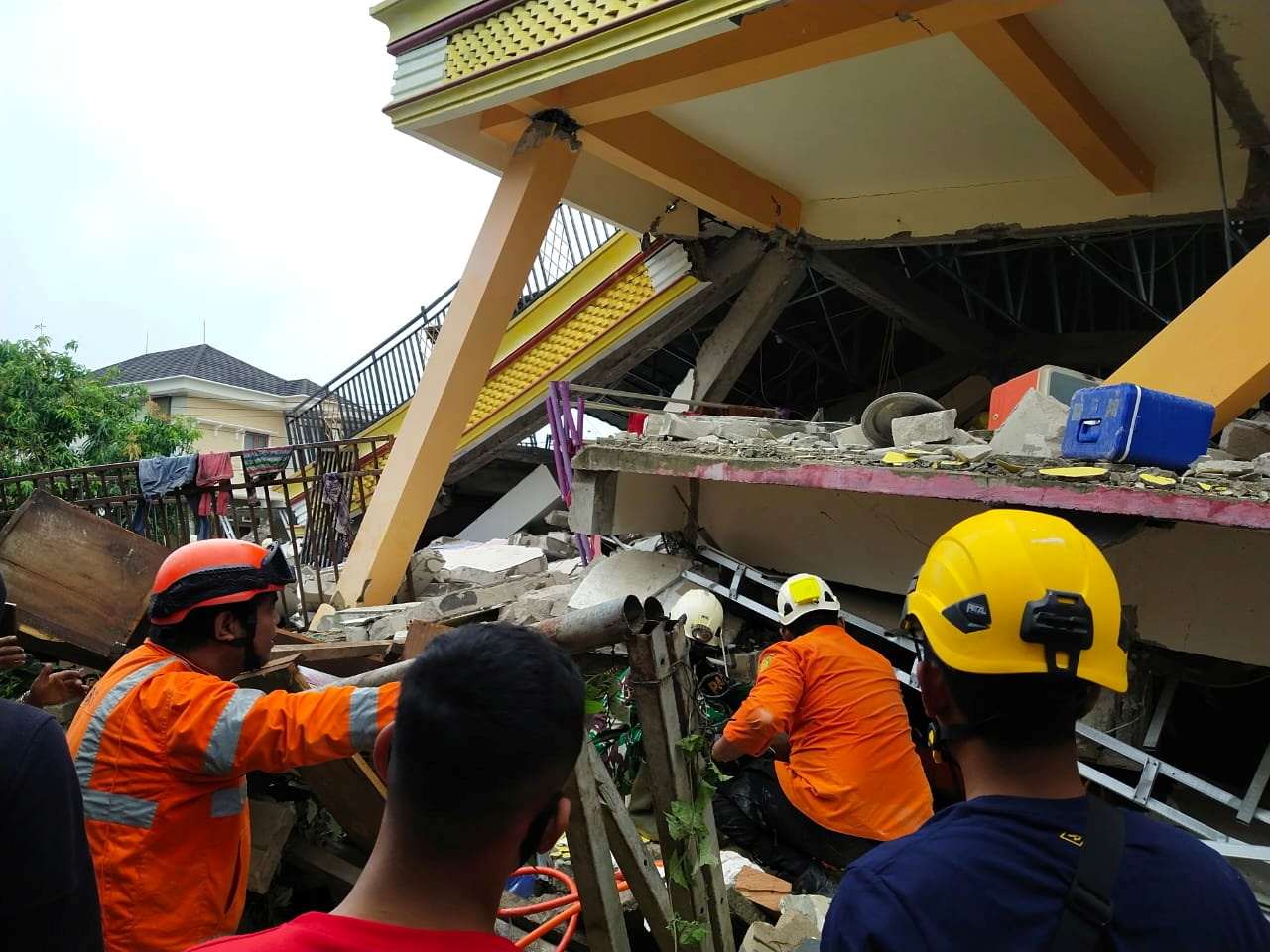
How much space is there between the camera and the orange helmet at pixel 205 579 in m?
2.06

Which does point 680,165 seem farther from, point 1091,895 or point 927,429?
point 1091,895

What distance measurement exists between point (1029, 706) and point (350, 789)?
85.0 inches

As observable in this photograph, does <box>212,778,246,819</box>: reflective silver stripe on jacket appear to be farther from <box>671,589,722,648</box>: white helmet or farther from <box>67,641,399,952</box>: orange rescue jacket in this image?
<box>671,589,722,648</box>: white helmet

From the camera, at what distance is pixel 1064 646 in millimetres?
1140

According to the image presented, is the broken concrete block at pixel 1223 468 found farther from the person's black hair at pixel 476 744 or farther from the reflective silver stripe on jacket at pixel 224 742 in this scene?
the reflective silver stripe on jacket at pixel 224 742

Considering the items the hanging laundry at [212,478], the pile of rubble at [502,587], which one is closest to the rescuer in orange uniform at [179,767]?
the pile of rubble at [502,587]

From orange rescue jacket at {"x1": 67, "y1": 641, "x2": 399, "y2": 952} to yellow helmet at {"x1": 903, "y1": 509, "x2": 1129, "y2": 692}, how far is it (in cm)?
121

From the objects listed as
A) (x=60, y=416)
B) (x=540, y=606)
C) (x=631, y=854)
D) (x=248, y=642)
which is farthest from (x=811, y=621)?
(x=60, y=416)

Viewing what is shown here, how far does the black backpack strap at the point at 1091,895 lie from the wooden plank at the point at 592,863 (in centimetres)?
111

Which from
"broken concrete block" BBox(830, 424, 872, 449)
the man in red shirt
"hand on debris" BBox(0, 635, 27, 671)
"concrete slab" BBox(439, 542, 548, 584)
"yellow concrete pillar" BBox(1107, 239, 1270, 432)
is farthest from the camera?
"concrete slab" BBox(439, 542, 548, 584)

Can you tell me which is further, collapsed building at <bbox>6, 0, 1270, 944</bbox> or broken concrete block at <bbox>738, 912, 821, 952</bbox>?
collapsed building at <bbox>6, 0, 1270, 944</bbox>

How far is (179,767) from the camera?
1.85 meters

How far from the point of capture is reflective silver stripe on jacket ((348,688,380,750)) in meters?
1.79

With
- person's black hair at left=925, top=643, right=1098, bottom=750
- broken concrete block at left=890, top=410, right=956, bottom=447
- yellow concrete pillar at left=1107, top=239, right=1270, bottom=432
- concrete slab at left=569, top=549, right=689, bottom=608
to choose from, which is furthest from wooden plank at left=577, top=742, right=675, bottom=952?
concrete slab at left=569, top=549, right=689, bottom=608
